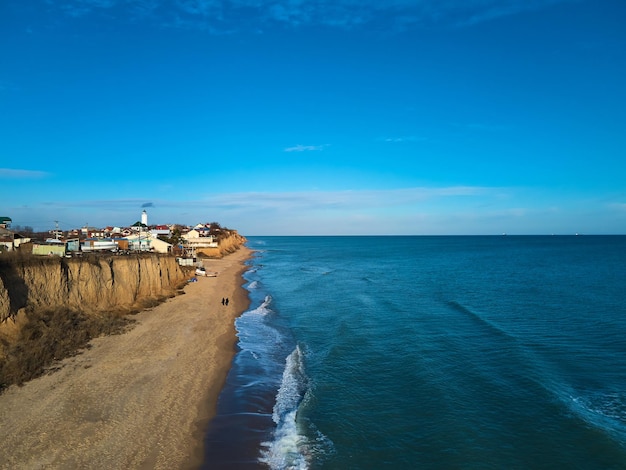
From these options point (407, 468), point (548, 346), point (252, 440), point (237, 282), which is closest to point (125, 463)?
point (252, 440)

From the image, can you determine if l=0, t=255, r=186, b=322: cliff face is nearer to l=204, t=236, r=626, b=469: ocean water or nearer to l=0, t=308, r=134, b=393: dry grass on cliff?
l=0, t=308, r=134, b=393: dry grass on cliff

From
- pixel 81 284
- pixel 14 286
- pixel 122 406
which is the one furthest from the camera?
pixel 81 284

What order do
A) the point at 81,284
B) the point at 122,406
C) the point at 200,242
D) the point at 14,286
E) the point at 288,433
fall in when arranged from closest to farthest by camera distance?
the point at 288,433 → the point at 122,406 → the point at 14,286 → the point at 81,284 → the point at 200,242


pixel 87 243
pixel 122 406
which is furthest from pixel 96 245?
pixel 122 406

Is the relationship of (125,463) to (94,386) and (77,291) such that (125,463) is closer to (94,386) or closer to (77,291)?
(94,386)

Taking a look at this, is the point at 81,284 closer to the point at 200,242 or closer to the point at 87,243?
the point at 87,243

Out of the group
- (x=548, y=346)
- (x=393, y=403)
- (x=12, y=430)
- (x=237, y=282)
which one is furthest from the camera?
(x=237, y=282)
